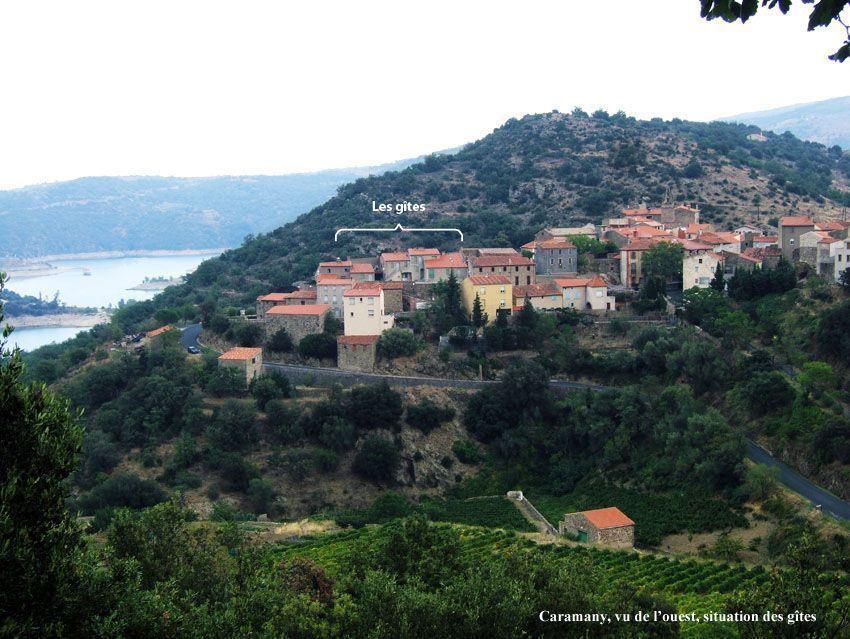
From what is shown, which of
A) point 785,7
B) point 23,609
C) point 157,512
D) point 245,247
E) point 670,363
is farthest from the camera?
point 245,247

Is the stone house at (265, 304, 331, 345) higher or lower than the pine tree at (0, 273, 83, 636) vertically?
lower

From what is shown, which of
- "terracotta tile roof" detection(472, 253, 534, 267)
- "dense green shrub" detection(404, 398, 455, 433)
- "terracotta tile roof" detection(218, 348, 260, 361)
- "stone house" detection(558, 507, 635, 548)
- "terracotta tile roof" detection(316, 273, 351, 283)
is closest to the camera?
"stone house" detection(558, 507, 635, 548)

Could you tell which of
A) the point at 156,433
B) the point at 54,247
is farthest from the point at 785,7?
the point at 54,247

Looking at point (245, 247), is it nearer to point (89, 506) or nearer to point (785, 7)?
point (89, 506)

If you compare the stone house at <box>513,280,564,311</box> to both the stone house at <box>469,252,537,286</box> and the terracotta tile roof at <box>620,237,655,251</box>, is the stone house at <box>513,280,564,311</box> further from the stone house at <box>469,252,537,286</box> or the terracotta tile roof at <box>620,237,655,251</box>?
the terracotta tile roof at <box>620,237,655,251</box>

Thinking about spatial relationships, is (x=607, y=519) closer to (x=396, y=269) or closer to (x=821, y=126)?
(x=396, y=269)

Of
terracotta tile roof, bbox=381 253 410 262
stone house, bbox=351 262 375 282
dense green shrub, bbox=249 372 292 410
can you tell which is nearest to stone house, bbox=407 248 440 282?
terracotta tile roof, bbox=381 253 410 262
